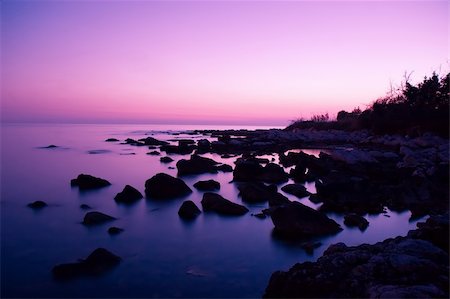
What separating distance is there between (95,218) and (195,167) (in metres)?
A: 8.80

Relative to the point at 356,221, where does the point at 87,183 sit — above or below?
below

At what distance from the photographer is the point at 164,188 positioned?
11500 millimetres

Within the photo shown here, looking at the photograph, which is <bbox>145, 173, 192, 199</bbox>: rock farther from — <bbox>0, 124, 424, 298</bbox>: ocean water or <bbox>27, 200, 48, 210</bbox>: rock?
<bbox>27, 200, 48, 210</bbox>: rock

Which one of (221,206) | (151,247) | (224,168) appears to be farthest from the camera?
(224,168)

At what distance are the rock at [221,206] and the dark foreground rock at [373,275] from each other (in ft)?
14.2

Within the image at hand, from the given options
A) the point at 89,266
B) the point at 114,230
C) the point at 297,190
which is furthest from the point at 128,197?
the point at 297,190

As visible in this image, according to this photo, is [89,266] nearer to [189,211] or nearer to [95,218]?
[95,218]

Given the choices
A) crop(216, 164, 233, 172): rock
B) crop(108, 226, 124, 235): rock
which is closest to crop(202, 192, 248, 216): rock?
crop(108, 226, 124, 235): rock

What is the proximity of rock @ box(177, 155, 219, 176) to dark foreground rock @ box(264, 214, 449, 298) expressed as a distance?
1221cm

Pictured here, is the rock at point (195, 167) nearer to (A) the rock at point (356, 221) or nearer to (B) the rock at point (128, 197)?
(B) the rock at point (128, 197)

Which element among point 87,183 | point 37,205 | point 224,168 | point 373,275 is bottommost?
point 37,205

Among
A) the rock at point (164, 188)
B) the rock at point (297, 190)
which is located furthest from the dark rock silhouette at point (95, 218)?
the rock at point (297, 190)

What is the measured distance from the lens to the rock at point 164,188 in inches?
451

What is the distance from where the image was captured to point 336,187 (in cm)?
1080
